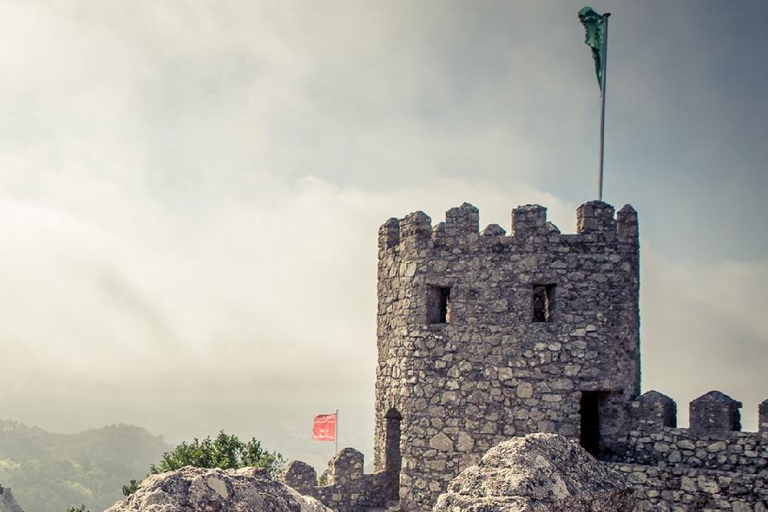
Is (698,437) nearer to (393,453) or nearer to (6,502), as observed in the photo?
(393,453)

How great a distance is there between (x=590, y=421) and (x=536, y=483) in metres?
9.80

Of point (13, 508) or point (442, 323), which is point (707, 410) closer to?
point (442, 323)

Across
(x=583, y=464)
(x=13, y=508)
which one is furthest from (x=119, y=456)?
(x=583, y=464)

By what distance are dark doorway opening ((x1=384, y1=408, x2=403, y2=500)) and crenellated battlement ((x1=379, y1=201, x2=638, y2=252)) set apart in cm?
339

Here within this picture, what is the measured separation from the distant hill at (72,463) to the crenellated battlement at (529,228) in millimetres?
78685

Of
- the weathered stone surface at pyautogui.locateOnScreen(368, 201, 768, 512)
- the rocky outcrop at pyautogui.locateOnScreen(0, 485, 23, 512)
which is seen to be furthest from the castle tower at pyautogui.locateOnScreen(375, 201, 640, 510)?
the rocky outcrop at pyautogui.locateOnScreen(0, 485, 23, 512)

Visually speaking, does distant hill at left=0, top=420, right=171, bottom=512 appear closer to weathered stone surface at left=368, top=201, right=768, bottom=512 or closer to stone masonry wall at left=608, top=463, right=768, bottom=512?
weathered stone surface at left=368, top=201, right=768, bottom=512

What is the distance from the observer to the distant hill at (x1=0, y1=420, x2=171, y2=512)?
323 ft

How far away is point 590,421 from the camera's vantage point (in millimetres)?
14422

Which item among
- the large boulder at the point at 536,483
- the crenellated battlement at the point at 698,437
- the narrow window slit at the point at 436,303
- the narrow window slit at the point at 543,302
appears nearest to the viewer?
the large boulder at the point at 536,483

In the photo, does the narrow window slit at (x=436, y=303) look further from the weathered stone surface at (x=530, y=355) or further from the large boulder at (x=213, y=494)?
the large boulder at (x=213, y=494)

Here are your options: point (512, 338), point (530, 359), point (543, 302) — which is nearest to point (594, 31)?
point (543, 302)

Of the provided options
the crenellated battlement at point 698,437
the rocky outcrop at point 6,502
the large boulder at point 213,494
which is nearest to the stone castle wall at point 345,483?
the crenellated battlement at point 698,437

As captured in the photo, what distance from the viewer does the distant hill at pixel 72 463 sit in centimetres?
9831
